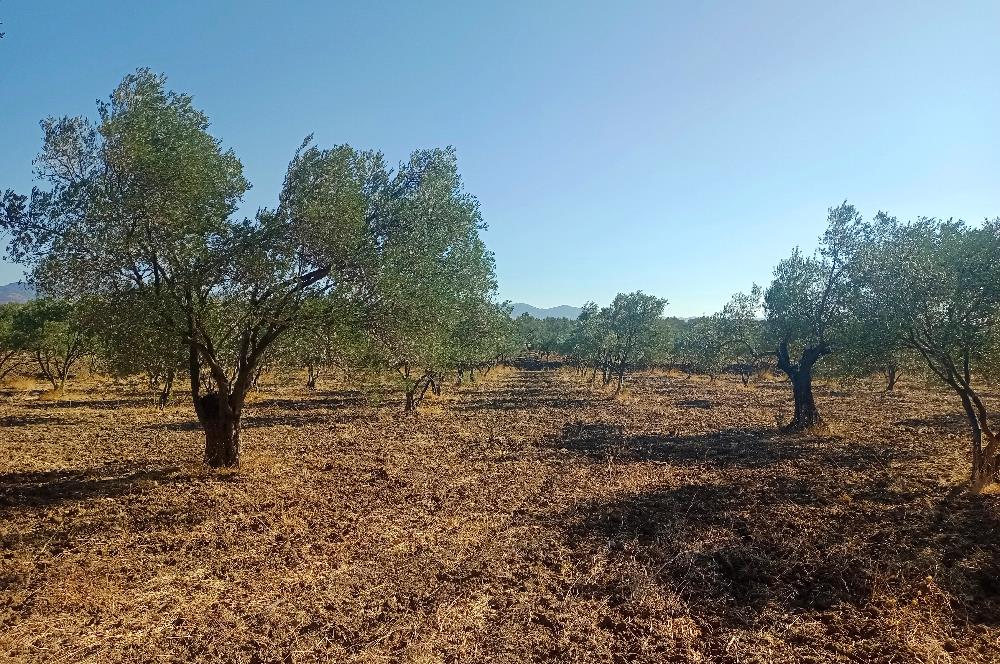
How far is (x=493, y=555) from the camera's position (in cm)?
1076

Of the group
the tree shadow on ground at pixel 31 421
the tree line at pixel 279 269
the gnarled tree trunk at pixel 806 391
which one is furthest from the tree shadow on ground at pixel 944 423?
the tree shadow on ground at pixel 31 421

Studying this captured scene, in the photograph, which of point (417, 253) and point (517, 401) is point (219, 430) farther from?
point (517, 401)

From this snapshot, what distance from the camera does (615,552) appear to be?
431 inches

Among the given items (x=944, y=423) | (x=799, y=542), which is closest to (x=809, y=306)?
(x=944, y=423)

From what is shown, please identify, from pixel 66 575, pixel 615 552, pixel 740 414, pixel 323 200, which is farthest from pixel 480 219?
pixel 740 414

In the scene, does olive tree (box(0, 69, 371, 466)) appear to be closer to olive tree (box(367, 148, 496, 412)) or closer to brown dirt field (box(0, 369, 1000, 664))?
olive tree (box(367, 148, 496, 412))

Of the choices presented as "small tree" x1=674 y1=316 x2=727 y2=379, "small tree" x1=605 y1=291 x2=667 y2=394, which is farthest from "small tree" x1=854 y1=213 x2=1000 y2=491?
"small tree" x1=605 y1=291 x2=667 y2=394

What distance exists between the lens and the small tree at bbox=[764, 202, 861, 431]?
87.7ft

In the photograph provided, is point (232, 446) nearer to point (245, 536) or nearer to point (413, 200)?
point (245, 536)

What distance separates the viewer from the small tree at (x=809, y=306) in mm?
26734

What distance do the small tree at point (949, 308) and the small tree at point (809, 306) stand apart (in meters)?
8.49

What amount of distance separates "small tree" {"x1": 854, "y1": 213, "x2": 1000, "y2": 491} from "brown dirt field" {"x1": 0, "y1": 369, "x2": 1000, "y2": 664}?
2687mm

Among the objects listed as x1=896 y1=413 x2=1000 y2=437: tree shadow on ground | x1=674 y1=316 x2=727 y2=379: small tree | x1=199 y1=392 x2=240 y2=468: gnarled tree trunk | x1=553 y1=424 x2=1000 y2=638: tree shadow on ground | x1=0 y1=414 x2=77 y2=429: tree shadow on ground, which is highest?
x1=674 y1=316 x2=727 y2=379: small tree

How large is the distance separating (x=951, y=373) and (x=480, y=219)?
15.6m
